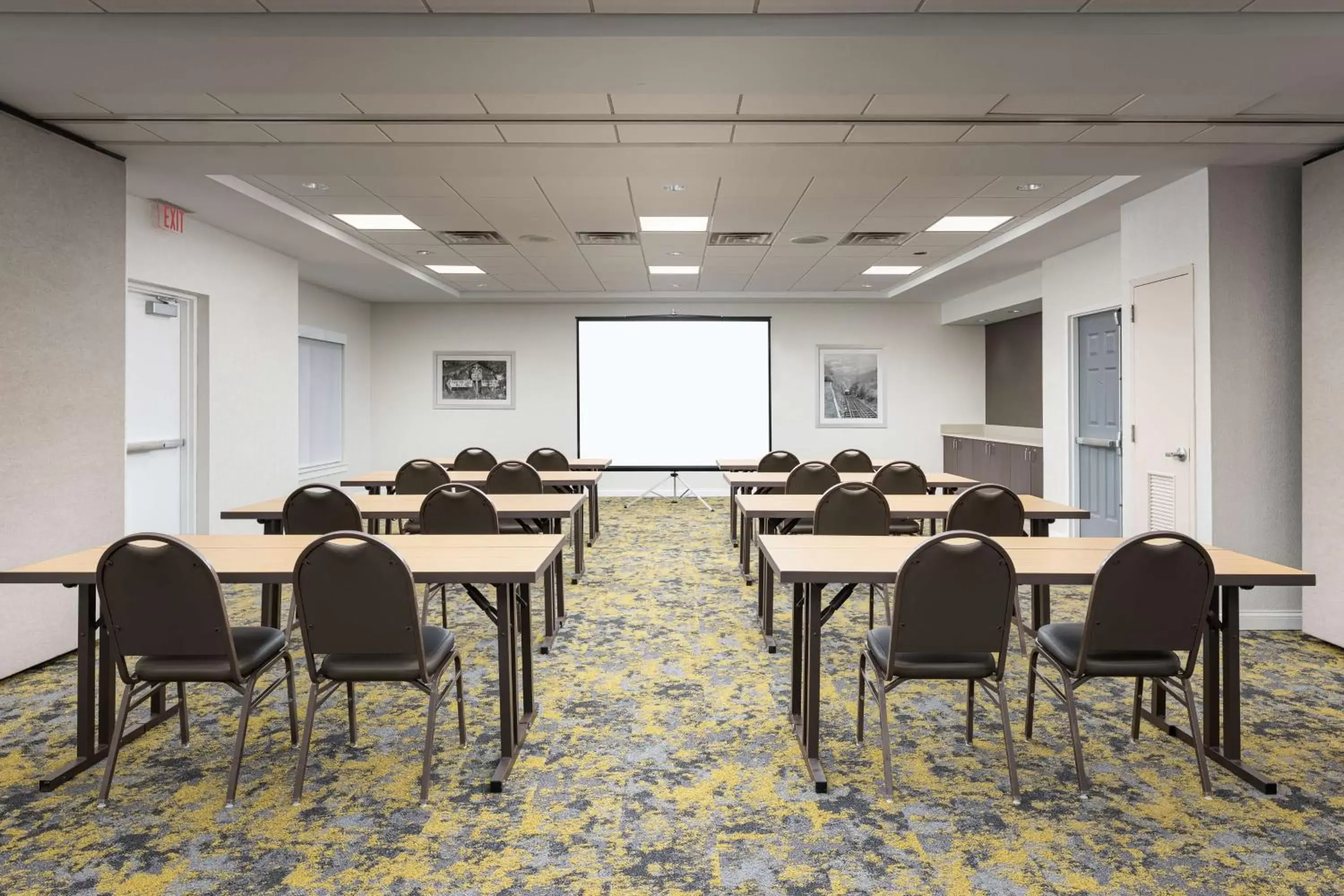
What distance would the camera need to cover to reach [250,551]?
2.91 meters

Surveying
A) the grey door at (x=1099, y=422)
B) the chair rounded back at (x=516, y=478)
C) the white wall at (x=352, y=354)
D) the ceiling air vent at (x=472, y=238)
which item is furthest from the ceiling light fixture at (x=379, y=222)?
the grey door at (x=1099, y=422)

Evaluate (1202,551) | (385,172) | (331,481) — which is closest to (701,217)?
(385,172)

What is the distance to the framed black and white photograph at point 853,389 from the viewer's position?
11.0m

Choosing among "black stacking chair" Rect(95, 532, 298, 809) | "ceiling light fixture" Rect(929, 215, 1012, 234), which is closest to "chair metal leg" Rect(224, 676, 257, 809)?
"black stacking chair" Rect(95, 532, 298, 809)

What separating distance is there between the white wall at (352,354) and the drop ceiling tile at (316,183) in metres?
3.77

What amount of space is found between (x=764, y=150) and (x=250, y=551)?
3251 millimetres

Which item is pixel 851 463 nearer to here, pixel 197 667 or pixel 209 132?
pixel 209 132

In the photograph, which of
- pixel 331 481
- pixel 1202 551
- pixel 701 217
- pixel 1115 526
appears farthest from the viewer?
pixel 331 481

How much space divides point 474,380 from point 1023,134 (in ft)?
27.4

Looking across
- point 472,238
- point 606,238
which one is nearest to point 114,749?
point 472,238

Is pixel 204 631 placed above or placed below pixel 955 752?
above

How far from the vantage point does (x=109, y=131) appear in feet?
12.9

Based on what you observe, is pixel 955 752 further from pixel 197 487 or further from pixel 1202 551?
pixel 197 487

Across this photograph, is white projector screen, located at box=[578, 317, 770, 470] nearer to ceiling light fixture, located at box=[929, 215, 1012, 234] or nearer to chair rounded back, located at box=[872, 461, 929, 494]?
ceiling light fixture, located at box=[929, 215, 1012, 234]
